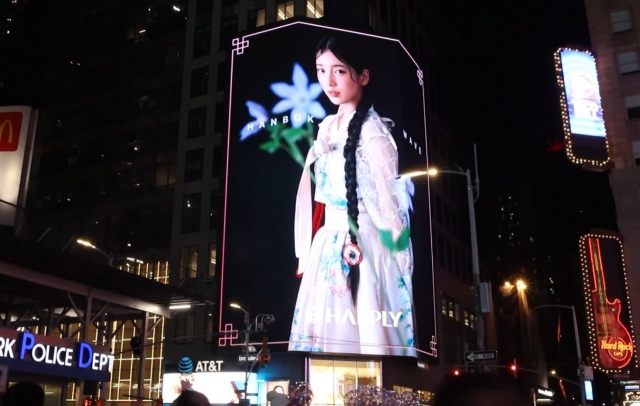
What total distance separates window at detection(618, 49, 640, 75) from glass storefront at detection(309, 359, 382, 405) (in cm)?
2582

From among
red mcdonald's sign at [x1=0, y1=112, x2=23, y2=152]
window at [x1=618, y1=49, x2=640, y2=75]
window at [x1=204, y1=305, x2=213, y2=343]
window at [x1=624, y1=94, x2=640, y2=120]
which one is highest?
window at [x1=618, y1=49, x2=640, y2=75]

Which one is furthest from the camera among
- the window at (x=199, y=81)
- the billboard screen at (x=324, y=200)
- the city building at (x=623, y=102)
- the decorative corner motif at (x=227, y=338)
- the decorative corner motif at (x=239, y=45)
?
the window at (x=199, y=81)

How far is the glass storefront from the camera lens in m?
48.7

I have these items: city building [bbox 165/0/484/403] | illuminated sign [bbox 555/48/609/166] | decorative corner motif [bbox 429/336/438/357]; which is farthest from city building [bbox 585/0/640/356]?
decorative corner motif [bbox 429/336/438/357]

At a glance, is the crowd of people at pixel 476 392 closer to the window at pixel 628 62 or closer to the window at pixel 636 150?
the window at pixel 636 150

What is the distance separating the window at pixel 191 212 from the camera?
5962cm

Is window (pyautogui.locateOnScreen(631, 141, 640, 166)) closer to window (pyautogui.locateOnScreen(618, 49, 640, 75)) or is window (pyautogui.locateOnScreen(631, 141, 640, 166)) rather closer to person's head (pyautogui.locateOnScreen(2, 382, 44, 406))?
window (pyautogui.locateOnScreen(618, 49, 640, 75))

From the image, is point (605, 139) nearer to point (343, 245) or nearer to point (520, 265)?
point (343, 245)

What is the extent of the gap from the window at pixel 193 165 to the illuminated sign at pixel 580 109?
111 feet

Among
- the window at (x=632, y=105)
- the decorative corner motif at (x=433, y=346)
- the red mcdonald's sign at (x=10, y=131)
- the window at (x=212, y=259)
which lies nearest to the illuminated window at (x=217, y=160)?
the window at (x=212, y=259)

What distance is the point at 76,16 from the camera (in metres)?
81.9

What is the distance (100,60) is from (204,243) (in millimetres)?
29576

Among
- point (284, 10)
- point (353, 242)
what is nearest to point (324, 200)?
point (353, 242)

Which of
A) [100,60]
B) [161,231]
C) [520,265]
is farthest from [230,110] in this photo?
[520,265]
